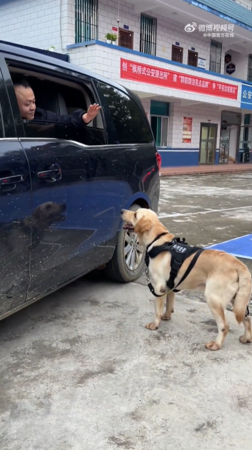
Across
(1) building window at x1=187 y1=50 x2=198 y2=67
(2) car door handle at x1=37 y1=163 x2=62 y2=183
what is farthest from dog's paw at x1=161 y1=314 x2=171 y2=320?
(1) building window at x1=187 y1=50 x2=198 y2=67

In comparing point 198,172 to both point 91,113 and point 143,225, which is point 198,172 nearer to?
point 91,113

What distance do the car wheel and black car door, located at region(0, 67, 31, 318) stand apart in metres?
1.37

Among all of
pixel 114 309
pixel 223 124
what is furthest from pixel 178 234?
pixel 223 124

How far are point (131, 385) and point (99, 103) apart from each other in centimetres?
235

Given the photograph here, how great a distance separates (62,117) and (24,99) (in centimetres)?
55

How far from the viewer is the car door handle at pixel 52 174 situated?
2.65 meters

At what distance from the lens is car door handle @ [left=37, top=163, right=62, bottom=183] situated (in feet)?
8.68

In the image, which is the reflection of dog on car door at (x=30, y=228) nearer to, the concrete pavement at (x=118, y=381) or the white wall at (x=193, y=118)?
the concrete pavement at (x=118, y=381)

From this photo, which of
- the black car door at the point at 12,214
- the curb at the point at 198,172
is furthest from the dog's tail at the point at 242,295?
the curb at the point at 198,172

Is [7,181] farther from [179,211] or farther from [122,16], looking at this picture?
[122,16]

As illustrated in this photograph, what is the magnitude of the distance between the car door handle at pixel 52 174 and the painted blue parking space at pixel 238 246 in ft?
9.82

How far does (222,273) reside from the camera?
9.32ft

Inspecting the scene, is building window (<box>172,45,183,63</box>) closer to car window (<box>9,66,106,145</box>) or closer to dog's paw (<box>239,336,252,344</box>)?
car window (<box>9,66,106,145</box>)

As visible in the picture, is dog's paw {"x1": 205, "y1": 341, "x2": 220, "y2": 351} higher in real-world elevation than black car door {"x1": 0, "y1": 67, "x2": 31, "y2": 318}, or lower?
lower
